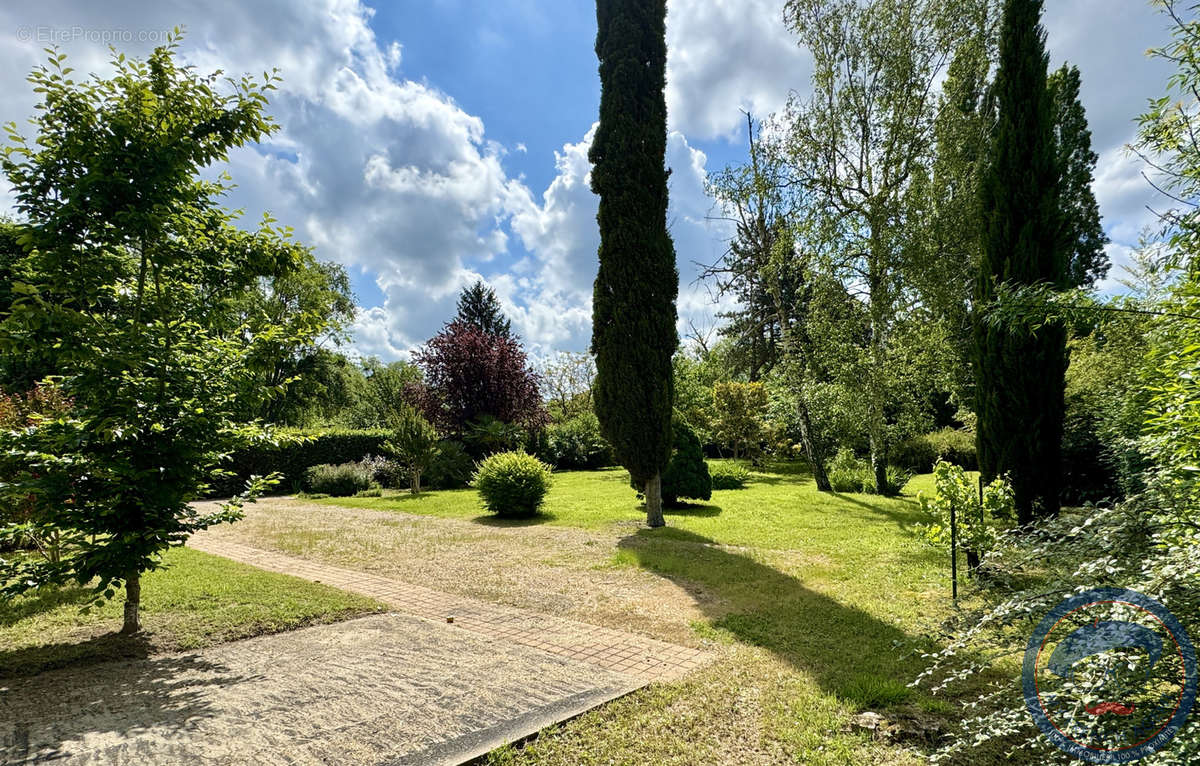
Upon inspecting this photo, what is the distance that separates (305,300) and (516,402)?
45.2 feet

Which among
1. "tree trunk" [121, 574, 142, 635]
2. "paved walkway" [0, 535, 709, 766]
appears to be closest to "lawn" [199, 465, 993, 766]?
"paved walkway" [0, 535, 709, 766]

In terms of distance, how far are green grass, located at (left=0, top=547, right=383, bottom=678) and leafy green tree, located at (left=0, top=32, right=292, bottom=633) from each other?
38 centimetres

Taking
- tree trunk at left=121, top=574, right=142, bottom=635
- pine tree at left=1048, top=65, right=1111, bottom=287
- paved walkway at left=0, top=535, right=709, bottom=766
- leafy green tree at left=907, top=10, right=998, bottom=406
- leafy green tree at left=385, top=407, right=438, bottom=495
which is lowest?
paved walkway at left=0, top=535, right=709, bottom=766

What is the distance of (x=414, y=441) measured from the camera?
15.5 meters

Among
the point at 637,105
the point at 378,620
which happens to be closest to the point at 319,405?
the point at 637,105

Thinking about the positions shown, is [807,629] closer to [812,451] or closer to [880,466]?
[880,466]

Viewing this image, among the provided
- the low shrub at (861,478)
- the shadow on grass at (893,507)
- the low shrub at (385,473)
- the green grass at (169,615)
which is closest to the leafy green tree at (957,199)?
the low shrub at (861,478)

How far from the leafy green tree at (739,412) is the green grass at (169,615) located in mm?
17007

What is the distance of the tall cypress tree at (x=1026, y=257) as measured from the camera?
820cm

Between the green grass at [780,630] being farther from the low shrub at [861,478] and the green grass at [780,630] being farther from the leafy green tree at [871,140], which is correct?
the leafy green tree at [871,140]

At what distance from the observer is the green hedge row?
16688 mm

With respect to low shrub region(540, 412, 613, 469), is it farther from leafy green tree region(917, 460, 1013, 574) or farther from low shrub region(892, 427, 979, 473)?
leafy green tree region(917, 460, 1013, 574)

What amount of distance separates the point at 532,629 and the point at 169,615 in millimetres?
3367

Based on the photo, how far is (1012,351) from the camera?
8305mm
